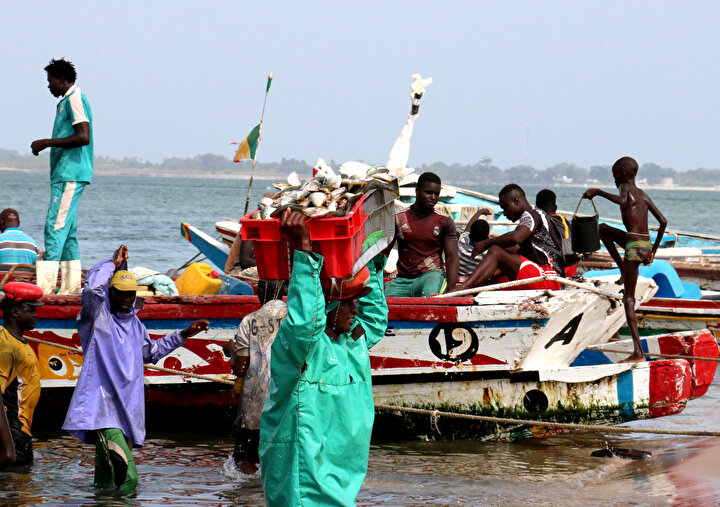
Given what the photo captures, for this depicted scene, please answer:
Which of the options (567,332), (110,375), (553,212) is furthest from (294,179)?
(553,212)

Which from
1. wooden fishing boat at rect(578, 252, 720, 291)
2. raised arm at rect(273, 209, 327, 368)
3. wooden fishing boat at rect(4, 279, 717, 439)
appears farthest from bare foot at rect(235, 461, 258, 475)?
wooden fishing boat at rect(578, 252, 720, 291)

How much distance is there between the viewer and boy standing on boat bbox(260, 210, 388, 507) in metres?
3.50

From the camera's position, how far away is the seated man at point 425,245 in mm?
7840

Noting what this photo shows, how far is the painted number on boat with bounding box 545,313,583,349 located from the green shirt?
13.1 feet

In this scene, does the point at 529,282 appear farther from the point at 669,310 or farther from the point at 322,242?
the point at 669,310

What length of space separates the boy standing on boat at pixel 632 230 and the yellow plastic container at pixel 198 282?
341 centimetres

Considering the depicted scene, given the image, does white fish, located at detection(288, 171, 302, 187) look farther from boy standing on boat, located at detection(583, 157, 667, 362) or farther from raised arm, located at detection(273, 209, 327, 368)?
boy standing on boat, located at detection(583, 157, 667, 362)

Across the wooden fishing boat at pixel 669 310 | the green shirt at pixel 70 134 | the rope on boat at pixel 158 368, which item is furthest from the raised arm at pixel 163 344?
the wooden fishing boat at pixel 669 310

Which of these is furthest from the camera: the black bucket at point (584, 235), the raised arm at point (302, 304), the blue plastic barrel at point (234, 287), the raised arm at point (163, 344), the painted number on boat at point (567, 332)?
the blue plastic barrel at point (234, 287)

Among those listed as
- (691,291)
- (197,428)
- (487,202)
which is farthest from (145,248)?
(197,428)

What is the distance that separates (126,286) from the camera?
5297 millimetres

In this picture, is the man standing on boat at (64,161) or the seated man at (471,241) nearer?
the man standing on boat at (64,161)

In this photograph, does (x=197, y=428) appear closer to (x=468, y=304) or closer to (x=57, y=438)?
(x=57, y=438)

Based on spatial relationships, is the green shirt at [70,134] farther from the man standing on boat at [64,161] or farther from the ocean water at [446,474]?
the ocean water at [446,474]
